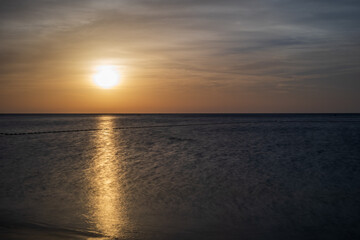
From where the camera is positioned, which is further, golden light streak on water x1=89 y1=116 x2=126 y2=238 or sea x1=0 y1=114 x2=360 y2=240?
golden light streak on water x1=89 y1=116 x2=126 y2=238

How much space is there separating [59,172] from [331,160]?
594 inches

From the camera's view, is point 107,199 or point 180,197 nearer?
point 107,199

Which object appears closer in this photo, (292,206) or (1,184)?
(292,206)

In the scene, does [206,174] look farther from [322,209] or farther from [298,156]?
→ [298,156]

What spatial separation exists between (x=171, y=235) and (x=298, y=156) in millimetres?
14663

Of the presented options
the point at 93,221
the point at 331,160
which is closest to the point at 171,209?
the point at 93,221

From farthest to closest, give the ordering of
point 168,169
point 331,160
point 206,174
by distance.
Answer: point 331,160
point 168,169
point 206,174

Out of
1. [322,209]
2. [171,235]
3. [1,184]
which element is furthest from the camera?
[1,184]

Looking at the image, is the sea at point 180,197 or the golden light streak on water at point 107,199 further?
the golden light streak on water at point 107,199

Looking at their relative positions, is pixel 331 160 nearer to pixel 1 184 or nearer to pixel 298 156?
pixel 298 156

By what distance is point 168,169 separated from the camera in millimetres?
15641

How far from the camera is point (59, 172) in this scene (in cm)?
1491

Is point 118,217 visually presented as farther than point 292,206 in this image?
No

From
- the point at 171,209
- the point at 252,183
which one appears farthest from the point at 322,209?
the point at 171,209
